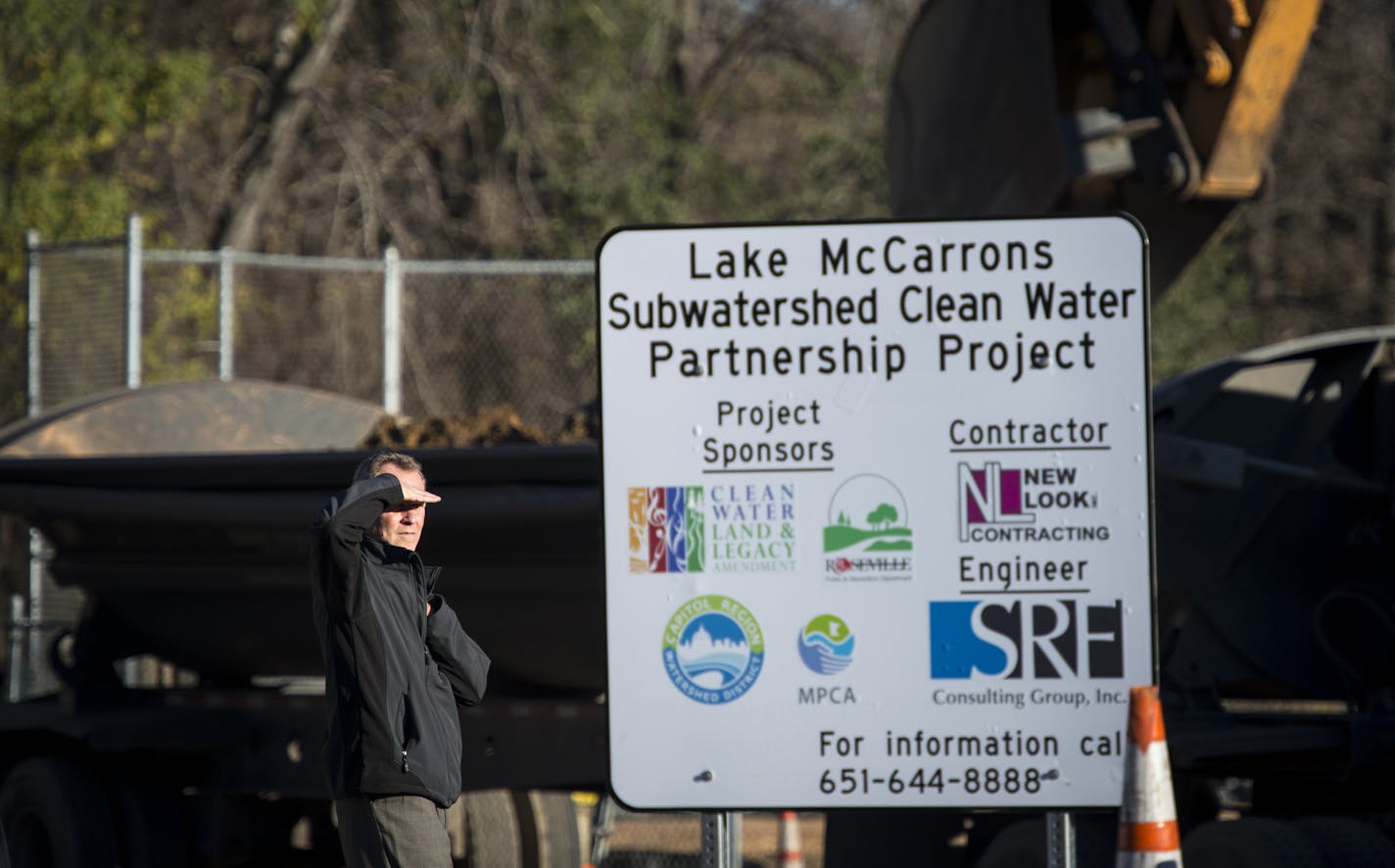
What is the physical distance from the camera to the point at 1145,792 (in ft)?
12.8

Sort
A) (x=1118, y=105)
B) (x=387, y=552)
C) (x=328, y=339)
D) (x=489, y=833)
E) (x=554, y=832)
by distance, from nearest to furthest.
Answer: (x=387, y=552)
(x=1118, y=105)
(x=489, y=833)
(x=554, y=832)
(x=328, y=339)

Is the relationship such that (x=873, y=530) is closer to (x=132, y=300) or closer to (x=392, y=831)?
(x=392, y=831)

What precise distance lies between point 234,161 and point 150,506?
1052cm

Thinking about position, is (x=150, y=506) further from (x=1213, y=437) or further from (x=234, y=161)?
(x=234, y=161)

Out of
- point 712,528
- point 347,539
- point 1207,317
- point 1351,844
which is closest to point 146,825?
point 347,539

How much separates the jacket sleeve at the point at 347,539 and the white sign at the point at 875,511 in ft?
1.83

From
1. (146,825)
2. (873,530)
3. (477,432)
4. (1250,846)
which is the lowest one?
(146,825)

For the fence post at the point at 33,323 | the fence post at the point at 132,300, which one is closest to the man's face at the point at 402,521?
the fence post at the point at 132,300

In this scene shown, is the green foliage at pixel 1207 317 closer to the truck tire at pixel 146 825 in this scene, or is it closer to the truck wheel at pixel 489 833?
the truck wheel at pixel 489 833

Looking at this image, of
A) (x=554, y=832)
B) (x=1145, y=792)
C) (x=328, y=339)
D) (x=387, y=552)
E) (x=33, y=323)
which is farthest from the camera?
(x=328, y=339)

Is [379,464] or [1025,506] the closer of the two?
[1025,506]

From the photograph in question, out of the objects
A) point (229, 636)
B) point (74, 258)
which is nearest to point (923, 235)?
point (229, 636)

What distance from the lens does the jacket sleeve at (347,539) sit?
4.21 metres

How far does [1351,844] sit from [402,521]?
10.2ft
